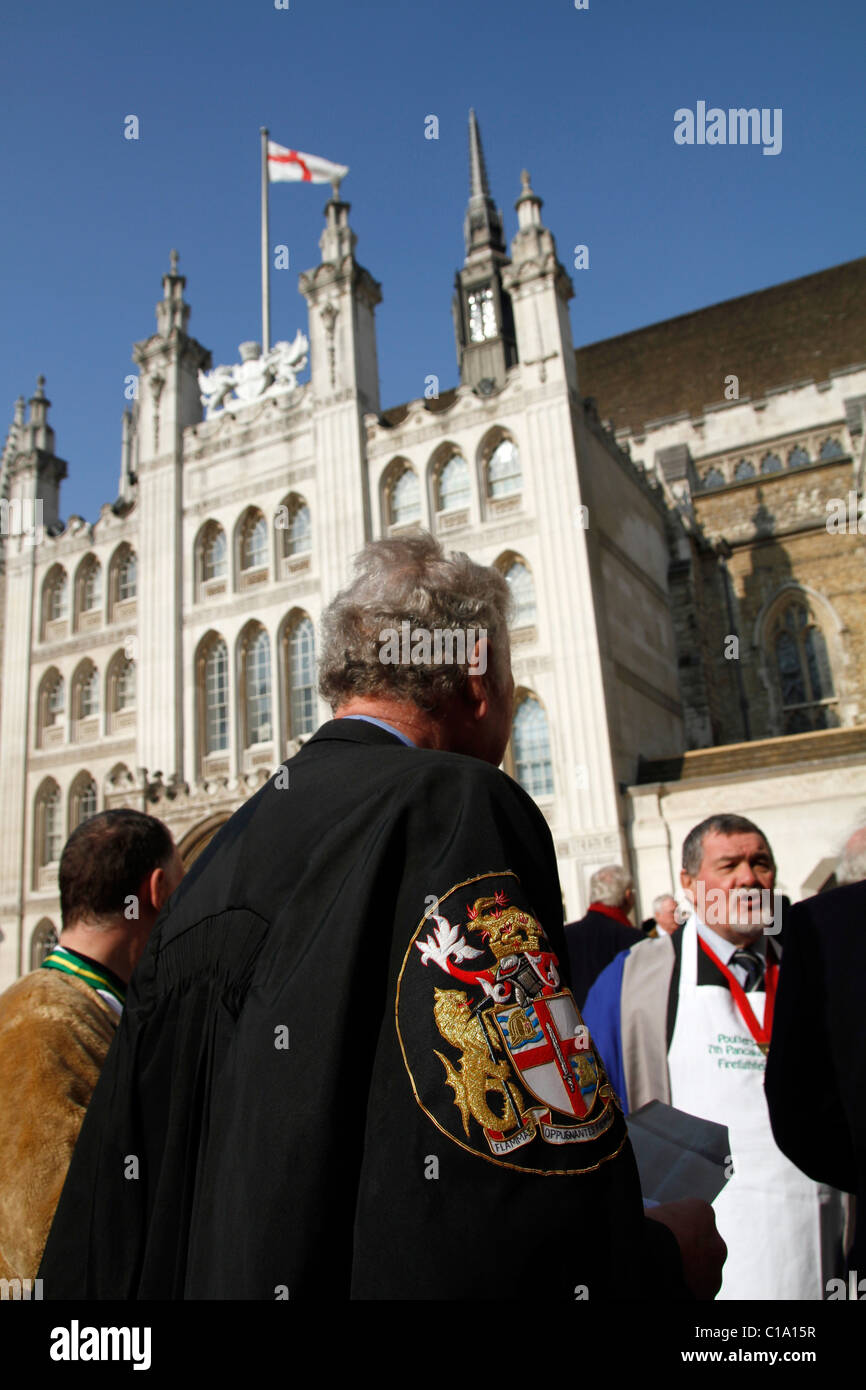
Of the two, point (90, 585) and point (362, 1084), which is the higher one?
point (90, 585)

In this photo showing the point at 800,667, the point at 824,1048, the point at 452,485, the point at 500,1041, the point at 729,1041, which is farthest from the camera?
the point at 800,667

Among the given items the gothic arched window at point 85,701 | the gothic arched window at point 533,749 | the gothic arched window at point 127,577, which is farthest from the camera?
the gothic arched window at point 127,577

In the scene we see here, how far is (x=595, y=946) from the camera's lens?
6.57 metres

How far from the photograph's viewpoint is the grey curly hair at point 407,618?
1.90 m

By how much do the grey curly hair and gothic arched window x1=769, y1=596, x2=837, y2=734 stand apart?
82.8ft

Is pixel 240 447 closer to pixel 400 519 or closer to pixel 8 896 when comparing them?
pixel 400 519

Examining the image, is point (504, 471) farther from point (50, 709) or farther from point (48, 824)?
point (48, 824)

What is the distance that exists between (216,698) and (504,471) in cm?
870

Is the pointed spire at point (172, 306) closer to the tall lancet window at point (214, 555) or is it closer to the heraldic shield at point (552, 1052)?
the tall lancet window at point (214, 555)

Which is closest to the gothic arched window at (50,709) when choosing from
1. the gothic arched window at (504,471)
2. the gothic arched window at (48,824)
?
the gothic arched window at (48,824)

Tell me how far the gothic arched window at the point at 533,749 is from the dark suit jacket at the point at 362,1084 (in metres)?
17.2

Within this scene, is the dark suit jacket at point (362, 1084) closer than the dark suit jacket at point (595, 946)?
Yes

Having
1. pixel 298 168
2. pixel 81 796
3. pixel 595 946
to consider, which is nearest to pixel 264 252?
pixel 298 168
